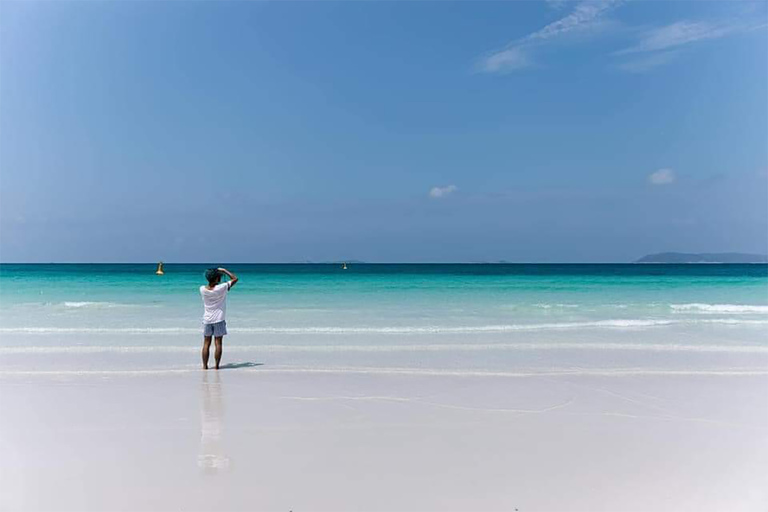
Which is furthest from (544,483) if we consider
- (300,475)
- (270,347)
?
(270,347)

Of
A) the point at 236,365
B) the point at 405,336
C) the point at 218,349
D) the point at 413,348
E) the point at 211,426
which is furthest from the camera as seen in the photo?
the point at 405,336

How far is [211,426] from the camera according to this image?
649cm

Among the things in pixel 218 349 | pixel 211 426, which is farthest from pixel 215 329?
pixel 211 426

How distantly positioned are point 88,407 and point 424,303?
59.1ft

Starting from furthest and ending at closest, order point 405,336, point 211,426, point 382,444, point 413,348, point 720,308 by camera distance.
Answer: point 720,308
point 405,336
point 413,348
point 211,426
point 382,444

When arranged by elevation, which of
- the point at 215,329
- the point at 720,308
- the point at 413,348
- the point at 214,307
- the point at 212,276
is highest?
the point at 212,276

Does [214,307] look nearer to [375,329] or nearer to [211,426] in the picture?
[211,426]

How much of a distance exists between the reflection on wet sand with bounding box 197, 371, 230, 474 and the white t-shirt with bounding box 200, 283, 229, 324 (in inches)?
37.1

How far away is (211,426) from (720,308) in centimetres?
2164

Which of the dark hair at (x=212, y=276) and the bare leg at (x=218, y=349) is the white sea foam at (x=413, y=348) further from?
the dark hair at (x=212, y=276)

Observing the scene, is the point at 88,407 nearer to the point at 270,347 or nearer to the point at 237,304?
the point at 270,347

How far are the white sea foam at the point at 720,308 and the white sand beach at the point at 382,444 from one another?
13.8 meters

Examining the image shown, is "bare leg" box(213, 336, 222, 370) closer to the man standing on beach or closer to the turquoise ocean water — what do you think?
the man standing on beach

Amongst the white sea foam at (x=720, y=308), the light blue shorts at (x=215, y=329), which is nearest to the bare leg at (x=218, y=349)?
the light blue shorts at (x=215, y=329)
